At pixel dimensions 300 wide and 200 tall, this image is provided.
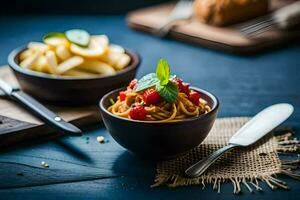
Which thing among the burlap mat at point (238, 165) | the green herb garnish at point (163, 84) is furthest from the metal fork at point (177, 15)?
the green herb garnish at point (163, 84)

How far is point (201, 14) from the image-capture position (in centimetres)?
215

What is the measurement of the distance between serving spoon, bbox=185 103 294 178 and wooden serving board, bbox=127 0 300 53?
62 centimetres

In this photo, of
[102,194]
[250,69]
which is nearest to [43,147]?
[102,194]

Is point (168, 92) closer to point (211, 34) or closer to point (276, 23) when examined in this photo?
point (211, 34)

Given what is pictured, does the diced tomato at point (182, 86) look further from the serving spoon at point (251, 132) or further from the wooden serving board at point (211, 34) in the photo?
the wooden serving board at point (211, 34)

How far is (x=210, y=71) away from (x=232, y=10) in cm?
35

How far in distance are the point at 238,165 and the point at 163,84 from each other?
207 mm

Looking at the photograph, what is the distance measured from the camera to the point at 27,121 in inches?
55.7

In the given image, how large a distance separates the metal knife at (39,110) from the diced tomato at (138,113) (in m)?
0.13

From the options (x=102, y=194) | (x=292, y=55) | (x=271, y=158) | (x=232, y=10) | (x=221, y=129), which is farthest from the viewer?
(x=232, y=10)

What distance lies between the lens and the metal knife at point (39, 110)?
4.23 ft

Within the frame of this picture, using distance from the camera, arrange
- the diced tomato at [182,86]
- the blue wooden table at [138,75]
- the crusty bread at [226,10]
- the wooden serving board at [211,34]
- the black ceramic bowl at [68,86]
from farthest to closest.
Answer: the crusty bread at [226,10] → the wooden serving board at [211,34] → the black ceramic bowl at [68,86] → the diced tomato at [182,86] → the blue wooden table at [138,75]

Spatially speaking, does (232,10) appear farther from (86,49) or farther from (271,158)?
(271,158)

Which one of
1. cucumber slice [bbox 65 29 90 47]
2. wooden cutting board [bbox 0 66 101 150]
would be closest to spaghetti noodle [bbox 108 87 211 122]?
wooden cutting board [bbox 0 66 101 150]
